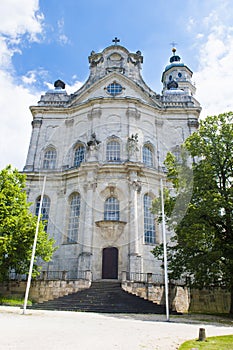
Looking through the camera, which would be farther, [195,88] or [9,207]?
[195,88]

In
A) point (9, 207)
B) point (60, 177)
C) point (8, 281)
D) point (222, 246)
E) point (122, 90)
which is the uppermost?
point (122, 90)

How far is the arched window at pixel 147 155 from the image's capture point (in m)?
26.5

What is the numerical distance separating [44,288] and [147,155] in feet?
48.2

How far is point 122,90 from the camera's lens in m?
29.6

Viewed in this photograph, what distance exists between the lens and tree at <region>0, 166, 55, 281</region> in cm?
1631

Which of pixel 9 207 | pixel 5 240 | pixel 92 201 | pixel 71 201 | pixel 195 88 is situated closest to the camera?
pixel 5 240

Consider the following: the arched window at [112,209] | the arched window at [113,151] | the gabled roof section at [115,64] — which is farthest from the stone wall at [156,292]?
the gabled roof section at [115,64]

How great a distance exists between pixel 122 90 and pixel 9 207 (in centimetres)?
1769

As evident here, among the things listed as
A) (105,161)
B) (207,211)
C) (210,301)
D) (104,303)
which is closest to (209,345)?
(207,211)

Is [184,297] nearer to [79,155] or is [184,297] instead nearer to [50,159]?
[79,155]

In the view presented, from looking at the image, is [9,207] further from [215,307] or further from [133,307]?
[215,307]

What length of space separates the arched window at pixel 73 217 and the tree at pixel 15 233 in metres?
4.87

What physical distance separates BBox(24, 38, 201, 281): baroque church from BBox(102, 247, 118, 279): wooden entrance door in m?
0.07

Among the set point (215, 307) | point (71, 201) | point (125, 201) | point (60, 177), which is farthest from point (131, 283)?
point (60, 177)
